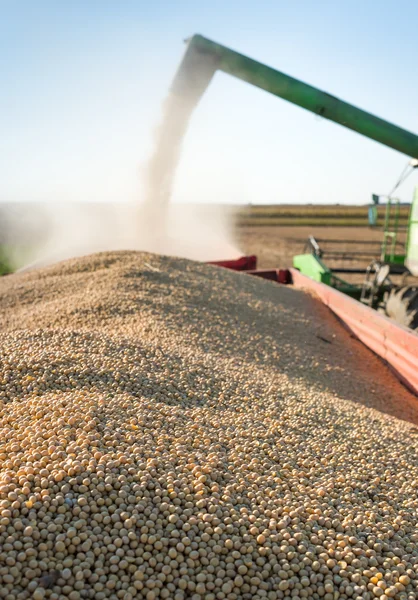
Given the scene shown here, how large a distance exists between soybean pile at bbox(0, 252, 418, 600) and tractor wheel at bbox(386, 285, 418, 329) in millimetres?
1094

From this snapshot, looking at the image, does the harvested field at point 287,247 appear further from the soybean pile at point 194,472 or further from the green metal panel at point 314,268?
the soybean pile at point 194,472

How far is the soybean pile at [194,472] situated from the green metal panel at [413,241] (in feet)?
6.06

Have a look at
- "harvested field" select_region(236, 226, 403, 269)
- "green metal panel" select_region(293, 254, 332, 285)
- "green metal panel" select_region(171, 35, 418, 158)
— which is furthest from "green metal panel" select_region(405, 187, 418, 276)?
"harvested field" select_region(236, 226, 403, 269)

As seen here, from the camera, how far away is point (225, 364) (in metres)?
4.02

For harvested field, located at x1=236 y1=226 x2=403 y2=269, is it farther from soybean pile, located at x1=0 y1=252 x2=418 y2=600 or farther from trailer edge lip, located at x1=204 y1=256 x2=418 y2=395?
soybean pile, located at x1=0 y1=252 x2=418 y2=600

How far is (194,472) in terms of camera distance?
223 centimetres

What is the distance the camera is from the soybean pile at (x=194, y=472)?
177 centimetres

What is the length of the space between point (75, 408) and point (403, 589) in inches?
63.7

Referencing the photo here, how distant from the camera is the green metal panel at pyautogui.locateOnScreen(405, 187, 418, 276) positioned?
587 cm

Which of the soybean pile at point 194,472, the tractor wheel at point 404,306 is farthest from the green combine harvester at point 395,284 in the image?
the soybean pile at point 194,472

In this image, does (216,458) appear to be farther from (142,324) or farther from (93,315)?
(93,315)

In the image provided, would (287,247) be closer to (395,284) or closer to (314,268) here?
(314,268)

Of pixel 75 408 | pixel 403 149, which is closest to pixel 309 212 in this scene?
pixel 403 149

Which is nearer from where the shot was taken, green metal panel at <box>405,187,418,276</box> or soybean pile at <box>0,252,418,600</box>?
A: soybean pile at <box>0,252,418,600</box>
